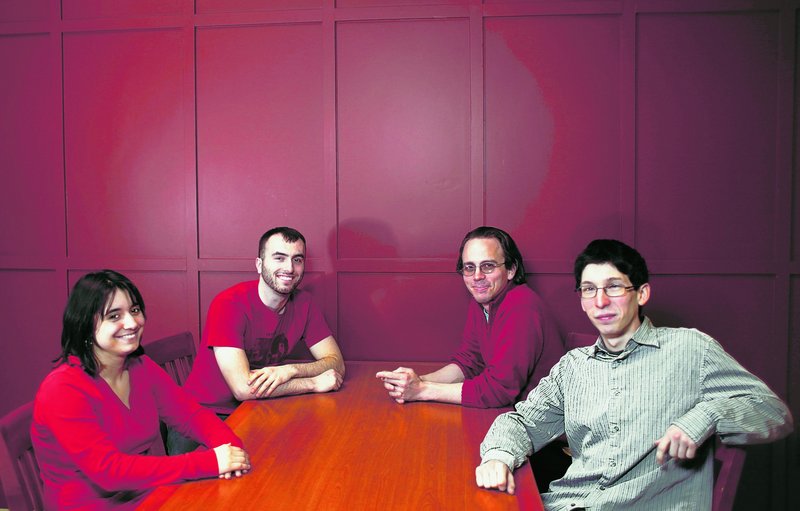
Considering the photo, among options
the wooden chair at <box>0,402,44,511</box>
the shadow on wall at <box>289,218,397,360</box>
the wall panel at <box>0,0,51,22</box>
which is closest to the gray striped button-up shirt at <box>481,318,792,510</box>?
the wooden chair at <box>0,402,44,511</box>

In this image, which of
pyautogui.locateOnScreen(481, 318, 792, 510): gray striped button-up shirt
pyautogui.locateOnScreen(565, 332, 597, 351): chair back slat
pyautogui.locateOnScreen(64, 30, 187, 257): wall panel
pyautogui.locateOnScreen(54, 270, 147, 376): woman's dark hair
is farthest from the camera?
pyautogui.locateOnScreen(64, 30, 187, 257): wall panel

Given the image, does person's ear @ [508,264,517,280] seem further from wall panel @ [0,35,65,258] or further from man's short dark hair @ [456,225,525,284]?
wall panel @ [0,35,65,258]

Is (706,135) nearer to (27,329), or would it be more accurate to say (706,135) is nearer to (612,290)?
(612,290)

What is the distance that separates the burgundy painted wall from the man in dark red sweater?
498 mm

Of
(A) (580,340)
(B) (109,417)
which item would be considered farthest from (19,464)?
(A) (580,340)

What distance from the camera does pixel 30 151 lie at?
3068 mm

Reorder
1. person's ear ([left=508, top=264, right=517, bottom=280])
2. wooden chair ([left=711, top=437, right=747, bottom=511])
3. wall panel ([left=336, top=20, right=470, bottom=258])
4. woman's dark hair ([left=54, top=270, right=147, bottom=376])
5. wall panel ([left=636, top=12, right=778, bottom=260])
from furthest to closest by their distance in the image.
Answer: wall panel ([left=336, top=20, right=470, bottom=258]) → wall panel ([left=636, top=12, right=778, bottom=260]) → person's ear ([left=508, top=264, right=517, bottom=280]) → woman's dark hair ([left=54, top=270, right=147, bottom=376]) → wooden chair ([left=711, top=437, right=747, bottom=511])

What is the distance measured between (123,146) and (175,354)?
1.31m

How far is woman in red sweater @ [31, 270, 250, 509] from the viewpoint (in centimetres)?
139

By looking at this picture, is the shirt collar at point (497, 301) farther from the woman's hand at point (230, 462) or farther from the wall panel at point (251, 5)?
the wall panel at point (251, 5)

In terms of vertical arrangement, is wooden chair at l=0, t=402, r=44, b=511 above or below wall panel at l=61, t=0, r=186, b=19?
below

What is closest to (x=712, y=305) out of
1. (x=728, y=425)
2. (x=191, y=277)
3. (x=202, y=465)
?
(x=728, y=425)

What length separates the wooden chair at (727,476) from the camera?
121 centimetres

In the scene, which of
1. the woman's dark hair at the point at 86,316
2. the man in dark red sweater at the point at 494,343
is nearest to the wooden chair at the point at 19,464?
the woman's dark hair at the point at 86,316
